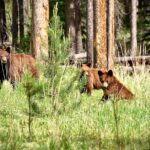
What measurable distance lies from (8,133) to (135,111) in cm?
262

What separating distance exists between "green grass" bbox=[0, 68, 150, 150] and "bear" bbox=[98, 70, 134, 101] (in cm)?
30

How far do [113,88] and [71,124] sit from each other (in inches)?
134

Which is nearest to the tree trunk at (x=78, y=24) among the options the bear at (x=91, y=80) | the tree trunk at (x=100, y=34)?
the tree trunk at (x=100, y=34)

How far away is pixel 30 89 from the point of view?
5.98 m

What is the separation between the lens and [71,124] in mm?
7074

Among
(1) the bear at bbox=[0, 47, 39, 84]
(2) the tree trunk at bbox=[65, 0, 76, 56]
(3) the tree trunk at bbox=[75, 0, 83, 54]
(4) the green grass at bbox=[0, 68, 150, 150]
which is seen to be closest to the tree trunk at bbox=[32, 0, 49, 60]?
(1) the bear at bbox=[0, 47, 39, 84]

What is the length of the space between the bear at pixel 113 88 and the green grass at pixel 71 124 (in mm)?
296

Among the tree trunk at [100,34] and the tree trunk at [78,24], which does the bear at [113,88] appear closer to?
the tree trunk at [100,34]

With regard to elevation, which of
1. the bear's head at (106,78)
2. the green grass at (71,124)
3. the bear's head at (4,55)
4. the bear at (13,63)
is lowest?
the green grass at (71,124)

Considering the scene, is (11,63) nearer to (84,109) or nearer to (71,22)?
(84,109)

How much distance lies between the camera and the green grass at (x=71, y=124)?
19.2ft

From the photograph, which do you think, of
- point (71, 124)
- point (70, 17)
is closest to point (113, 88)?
point (71, 124)

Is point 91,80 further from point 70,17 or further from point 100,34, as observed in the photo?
point 70,17

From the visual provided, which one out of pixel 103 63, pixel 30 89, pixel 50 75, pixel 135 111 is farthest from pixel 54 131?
pixel 103 63
